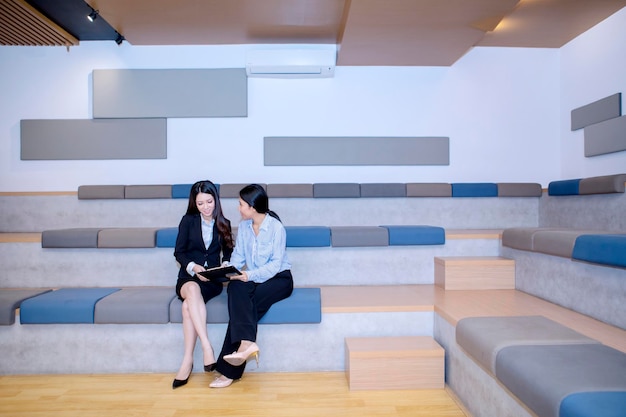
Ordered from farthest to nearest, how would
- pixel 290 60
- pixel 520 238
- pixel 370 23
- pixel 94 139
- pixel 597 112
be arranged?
pixel 94 139 → pixel 290 60 → pixel 597 112 → pixel 370 23 → pixel 520 238

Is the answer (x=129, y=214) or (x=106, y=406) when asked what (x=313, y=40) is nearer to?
(x=129, y=214)

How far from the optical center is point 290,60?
475 cm

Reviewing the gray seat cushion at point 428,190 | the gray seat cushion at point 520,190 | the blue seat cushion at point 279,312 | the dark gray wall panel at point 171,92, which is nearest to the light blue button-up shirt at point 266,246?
the blue seat cushion at point 279,312

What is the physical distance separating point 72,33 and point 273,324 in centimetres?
430

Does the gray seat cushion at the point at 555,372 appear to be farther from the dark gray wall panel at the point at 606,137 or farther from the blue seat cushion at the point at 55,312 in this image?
the dark gray wall panel at the point at 606,137

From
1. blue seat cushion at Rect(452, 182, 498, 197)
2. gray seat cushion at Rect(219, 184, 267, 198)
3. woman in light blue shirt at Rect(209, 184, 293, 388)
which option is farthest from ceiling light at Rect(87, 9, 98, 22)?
blue seat cushion at Rect(452, 182, 498, 197)

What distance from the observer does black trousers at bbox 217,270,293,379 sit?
2549 millimetres

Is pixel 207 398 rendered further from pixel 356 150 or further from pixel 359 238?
pixel 356 150

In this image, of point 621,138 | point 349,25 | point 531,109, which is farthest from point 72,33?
point 621,138

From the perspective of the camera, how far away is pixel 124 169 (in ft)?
16.0

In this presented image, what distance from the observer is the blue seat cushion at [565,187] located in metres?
3.92

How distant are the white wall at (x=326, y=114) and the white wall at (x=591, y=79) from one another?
6 cm

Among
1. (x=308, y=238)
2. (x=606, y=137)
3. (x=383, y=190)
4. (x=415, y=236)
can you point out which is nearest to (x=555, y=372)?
(x=415, y=236)

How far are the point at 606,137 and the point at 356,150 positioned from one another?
8.73ft
